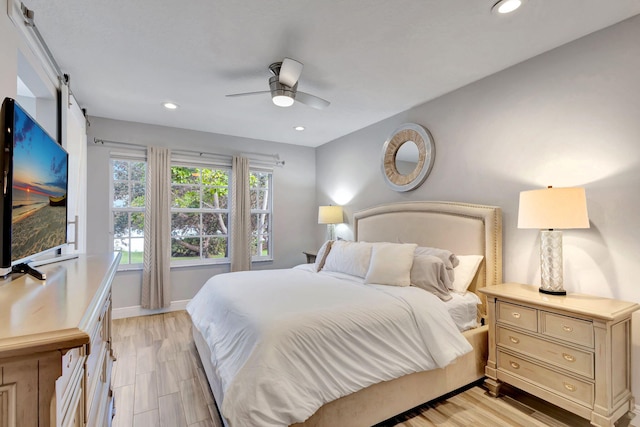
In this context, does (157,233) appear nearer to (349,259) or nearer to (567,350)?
(349,259)

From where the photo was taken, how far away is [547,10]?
1.85 metres

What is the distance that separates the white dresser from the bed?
879 mm

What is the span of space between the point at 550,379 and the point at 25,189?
3.08 m

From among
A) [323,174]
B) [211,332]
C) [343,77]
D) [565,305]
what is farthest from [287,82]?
[323,174]

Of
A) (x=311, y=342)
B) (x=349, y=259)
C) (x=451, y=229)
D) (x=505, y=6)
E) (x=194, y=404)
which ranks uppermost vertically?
(x=505, y=6)

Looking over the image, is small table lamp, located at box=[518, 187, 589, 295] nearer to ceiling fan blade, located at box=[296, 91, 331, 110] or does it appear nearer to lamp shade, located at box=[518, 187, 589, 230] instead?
lamp shade, located at box=[518, 187, 589, 230]

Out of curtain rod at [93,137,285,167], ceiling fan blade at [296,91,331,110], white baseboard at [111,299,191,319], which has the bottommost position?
white baseboard at [111,299,191,319]

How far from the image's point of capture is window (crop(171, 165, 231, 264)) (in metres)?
4.41

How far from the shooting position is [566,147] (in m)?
2.25

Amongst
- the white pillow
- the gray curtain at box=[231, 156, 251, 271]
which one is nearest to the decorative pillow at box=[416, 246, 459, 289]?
the white pillow

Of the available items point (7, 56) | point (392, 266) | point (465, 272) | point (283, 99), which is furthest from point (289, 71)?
point (465, 272)

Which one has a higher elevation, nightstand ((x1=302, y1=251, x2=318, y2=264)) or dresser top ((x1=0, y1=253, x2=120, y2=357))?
dresser top ((x1=0, y1=253, x2=120, y2=357))

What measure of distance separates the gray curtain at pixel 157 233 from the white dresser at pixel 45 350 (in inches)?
119

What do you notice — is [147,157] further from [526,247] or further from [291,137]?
[526,247]
